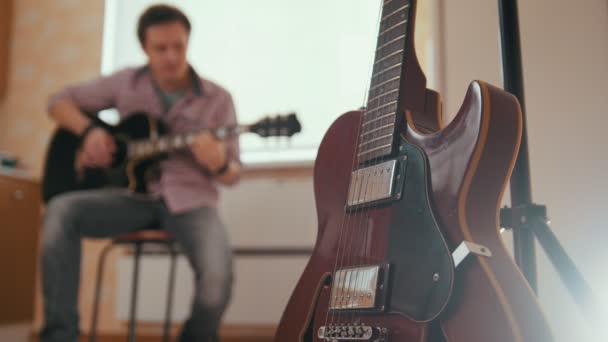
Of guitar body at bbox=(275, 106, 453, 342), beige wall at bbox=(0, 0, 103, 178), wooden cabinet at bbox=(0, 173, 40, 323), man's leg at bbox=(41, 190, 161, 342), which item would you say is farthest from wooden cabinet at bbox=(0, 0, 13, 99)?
guitar body at bbox=(275, 106, 453, 342)

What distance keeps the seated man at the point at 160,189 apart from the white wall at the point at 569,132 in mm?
861

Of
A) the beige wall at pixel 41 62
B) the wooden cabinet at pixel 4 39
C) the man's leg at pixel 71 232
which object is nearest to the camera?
the man's leg at pixel 71 232

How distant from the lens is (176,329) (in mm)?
2064

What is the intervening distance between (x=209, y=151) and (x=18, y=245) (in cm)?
129

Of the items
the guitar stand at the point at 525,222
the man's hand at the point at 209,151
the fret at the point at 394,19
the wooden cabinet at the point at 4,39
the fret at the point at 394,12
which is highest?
the wooden cabinet at the point at 4,39

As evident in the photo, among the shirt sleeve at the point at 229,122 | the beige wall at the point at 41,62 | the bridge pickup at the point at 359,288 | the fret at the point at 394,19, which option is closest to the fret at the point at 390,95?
the fret at the point at 394,19

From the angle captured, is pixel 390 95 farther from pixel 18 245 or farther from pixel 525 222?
pixel 18 245

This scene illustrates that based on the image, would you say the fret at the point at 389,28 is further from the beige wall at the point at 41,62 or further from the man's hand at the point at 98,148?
the beige wall at the point at 41,62

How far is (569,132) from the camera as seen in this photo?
940mm

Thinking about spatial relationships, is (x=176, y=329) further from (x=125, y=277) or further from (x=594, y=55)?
(x=594, y=55)

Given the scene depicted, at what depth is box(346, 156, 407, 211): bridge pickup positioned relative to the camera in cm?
60

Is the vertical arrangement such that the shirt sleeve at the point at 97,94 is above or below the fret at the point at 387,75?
above

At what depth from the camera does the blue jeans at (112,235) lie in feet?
4.64

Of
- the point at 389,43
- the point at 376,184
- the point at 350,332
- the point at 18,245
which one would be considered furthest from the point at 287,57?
the point at 350,332
